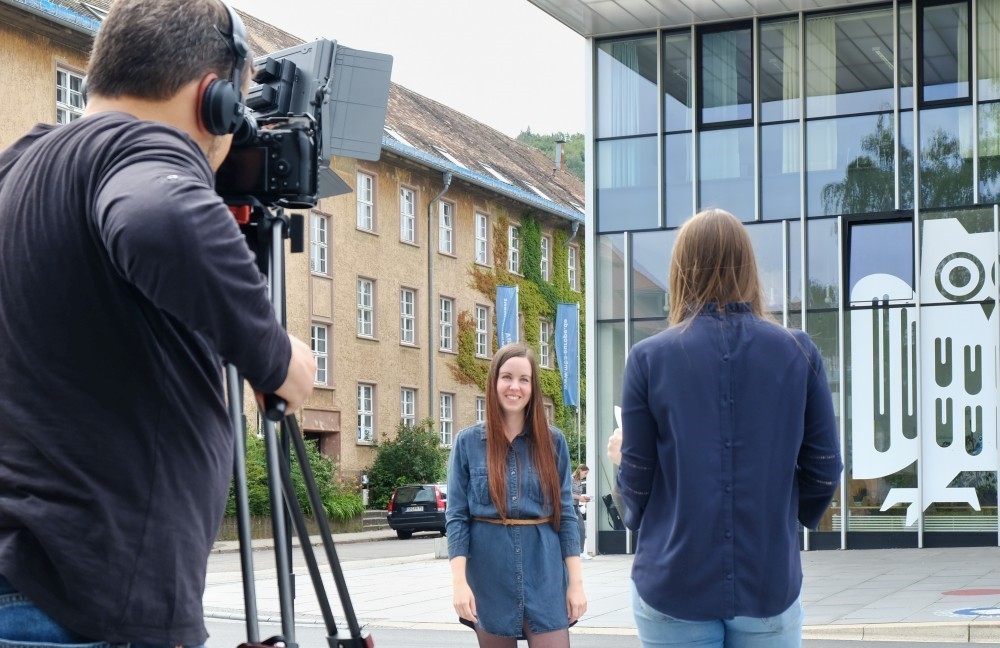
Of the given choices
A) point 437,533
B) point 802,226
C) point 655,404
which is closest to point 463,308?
point 437,533

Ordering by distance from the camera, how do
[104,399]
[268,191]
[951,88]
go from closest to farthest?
[104,399] → [268,191] → [951,88]

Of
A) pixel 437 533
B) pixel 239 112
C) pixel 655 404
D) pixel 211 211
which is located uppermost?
pixel 239 112

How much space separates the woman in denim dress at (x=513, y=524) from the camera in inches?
209

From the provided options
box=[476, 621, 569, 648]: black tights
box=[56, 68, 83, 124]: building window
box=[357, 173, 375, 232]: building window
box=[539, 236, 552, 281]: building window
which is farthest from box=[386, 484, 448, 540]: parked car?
box=[476, 621, 569, 648]: black tights

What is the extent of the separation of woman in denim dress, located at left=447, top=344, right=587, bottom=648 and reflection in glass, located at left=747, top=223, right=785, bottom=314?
17.2 meters

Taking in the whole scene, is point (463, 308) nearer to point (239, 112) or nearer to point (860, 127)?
point (860, 127)

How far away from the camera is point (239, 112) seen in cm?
222

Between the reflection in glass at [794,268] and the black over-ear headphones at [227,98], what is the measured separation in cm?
2050

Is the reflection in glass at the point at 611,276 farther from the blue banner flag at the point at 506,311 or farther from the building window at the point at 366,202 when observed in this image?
the building window at the point at 366,202

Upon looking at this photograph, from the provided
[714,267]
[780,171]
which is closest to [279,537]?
[714,267]

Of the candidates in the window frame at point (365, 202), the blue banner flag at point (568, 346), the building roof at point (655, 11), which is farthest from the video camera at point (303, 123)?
the window frame at point (365, 202)

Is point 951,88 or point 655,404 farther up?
point 951,88

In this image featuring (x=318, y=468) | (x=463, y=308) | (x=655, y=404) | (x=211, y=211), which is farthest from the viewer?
(x=463, y=308)

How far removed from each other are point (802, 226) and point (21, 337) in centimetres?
2090
